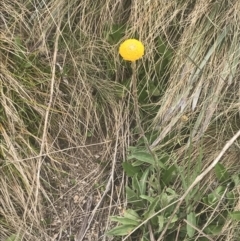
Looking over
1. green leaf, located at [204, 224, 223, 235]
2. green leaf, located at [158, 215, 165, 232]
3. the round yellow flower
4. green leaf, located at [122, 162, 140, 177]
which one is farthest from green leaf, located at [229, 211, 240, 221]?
the round yellow flower

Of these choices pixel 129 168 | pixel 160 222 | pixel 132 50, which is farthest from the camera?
pixel 129 168

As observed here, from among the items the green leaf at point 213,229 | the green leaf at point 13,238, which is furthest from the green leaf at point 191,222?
the green leaf at point 13,238

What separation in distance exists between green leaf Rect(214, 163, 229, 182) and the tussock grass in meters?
0.03

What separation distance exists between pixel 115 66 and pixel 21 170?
15.7 inches

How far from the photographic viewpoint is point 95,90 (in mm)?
1715

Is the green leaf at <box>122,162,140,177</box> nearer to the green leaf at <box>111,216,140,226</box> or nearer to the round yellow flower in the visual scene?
the green leaf at <box>111,216,140,226</box>

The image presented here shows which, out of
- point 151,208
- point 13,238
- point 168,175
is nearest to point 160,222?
point 151,208

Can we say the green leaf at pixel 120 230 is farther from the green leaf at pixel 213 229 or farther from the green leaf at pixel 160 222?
the green leaf at pixel 213 229

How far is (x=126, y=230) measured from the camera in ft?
4.96

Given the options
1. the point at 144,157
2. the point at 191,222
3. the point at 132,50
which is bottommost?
the point at 191,222

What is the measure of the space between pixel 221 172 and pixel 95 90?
1.43ft

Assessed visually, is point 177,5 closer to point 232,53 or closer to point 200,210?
point 232,53

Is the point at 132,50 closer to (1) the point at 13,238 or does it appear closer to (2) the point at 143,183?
(2) the point at 143,183

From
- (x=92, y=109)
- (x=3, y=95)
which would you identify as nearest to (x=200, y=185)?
(x=92, y=109)
